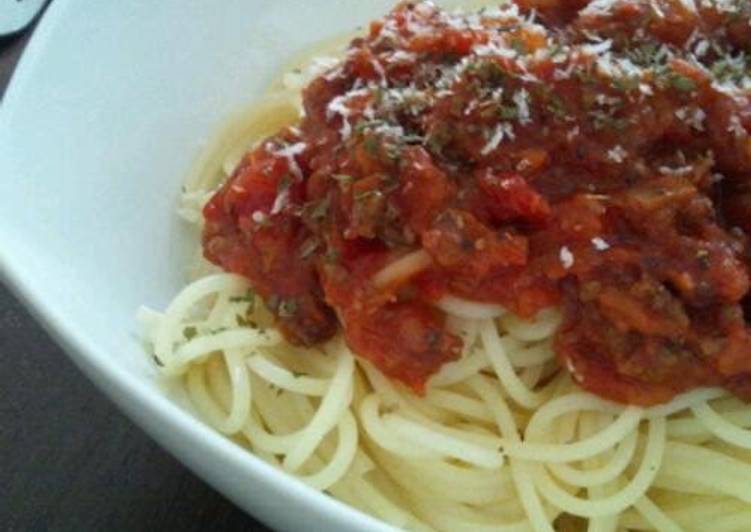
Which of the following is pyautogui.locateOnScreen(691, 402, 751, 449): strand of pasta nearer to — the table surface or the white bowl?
the white bowl

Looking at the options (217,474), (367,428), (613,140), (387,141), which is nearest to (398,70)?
(387,141)

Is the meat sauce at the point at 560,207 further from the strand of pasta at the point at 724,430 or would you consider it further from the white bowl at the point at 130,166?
the white bowl at the point at 130,166

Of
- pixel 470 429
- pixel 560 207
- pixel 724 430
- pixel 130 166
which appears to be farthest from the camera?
pixel 130 166

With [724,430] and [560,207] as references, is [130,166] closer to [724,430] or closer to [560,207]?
[560,207]

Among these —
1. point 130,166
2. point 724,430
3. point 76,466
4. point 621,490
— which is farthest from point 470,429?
point 130,166

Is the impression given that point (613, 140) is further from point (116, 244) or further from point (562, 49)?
point (116, 244)

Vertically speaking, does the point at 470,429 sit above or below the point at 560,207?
below

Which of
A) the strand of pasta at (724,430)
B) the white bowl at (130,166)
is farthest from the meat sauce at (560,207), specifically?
the white bowl at (130,166)
